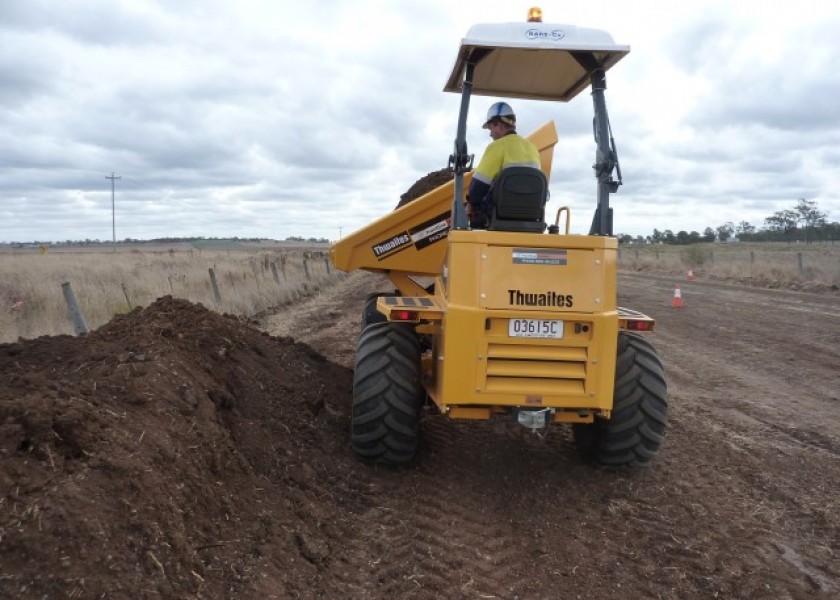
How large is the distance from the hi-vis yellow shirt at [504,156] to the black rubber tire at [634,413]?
1573 mm

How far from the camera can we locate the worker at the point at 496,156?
5.11 metres

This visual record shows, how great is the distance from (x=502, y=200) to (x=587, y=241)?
2.20 feet

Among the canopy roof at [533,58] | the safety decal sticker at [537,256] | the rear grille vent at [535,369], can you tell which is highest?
the canopy roof at [533,58]

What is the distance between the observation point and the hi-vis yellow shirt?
16.7 ft

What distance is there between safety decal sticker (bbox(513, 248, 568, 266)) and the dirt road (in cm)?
164

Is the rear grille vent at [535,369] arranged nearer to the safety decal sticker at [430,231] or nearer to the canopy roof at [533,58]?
the canopy roof at [533,58]

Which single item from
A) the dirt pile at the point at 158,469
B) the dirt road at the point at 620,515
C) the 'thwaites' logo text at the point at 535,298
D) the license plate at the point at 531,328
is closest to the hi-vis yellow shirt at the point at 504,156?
the 'thwaites' logo text at the point at 535,298

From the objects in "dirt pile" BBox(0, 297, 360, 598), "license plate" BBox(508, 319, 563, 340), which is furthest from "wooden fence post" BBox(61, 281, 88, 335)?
"license plate" BBox(508, 319, 563, 340)

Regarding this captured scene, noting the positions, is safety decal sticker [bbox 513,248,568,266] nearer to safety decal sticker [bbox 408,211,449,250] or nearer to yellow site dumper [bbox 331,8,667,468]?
yellow site dumper [bbox 331,8,667,468]

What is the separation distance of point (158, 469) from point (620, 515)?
2909 mm

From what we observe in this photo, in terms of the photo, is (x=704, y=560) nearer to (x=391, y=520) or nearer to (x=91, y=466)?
(x=391, y=520)

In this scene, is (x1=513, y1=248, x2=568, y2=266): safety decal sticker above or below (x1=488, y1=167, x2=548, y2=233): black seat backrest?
below

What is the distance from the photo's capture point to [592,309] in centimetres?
471

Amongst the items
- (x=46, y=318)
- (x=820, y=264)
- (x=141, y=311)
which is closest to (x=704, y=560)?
(x=141, y=311)
